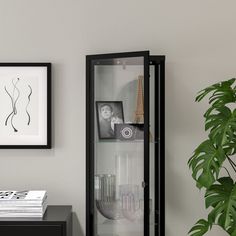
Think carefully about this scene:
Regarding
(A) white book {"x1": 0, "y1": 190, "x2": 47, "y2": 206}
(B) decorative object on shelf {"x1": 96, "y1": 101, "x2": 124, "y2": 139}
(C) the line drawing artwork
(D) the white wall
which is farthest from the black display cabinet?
(C) the line drawing artwork

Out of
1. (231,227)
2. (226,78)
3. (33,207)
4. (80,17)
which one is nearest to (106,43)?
(80,17)

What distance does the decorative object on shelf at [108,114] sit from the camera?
296 centimetres

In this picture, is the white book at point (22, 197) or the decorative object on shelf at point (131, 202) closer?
the white book at point (22, 197)

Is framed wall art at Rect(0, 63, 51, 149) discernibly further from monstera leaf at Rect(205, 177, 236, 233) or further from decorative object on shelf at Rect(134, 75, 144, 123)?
monstera leaf at Rect(205, 177, 236, 233)

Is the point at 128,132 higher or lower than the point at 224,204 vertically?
higher

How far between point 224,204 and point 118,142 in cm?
84

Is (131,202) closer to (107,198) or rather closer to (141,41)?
(107,198)

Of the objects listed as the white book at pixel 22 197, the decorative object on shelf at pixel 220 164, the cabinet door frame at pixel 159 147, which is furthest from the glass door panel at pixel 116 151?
the decorative object on shelf at pixel 220 164

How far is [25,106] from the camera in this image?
3.14 meters

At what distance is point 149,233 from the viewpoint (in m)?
2.92

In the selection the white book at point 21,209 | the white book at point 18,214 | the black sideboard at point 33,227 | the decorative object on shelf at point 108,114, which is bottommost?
the black sideboard at point 33,227

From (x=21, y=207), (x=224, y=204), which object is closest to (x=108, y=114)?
(x=21, y=207)

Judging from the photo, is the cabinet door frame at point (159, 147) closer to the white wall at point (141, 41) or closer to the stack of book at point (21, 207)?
the white wall at point (141, 41)

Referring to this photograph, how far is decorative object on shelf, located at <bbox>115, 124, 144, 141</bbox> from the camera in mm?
2904
